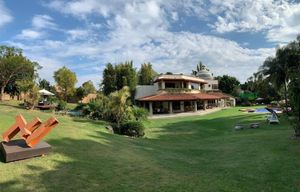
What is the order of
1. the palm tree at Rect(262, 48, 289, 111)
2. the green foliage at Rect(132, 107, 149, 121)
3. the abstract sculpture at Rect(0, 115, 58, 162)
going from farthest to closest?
1. the palm tree at Rect(262, 48, 289, 111)
2. the green foliage at Rect(132, 107, 149, 121)
3. the abstract sculpture at Rect(0, 115, 58, 162)

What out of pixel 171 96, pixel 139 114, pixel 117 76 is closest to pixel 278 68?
pixel 171 96

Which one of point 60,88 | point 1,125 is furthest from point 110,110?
point 60,88

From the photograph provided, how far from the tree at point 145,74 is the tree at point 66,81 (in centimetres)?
1584

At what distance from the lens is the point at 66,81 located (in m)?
67.3

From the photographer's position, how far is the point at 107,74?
5953cm

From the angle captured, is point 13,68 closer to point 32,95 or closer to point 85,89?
point 32,95

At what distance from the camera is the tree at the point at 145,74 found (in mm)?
72562

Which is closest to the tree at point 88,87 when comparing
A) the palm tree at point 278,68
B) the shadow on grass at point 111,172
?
the palm tree at point 278,68

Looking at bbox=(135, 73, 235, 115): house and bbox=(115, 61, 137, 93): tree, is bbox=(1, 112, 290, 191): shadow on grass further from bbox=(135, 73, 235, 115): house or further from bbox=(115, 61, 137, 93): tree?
bbox=(115, 61, 137, 93): tree

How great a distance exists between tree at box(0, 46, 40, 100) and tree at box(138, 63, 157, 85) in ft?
89.0

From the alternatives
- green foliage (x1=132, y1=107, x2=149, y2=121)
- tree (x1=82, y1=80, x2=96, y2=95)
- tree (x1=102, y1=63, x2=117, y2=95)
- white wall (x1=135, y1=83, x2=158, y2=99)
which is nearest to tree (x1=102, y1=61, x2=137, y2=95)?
tree (x1=102, y1=63, x2=117, y2=95)

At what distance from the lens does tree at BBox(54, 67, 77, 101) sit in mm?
67125

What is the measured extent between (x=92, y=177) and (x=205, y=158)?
5.97 m

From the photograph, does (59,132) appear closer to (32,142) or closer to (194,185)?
(32,142)
